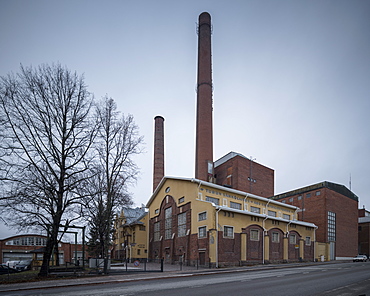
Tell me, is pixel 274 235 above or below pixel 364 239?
above

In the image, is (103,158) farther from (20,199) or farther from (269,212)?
(269,212)

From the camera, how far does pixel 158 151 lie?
2203 inches

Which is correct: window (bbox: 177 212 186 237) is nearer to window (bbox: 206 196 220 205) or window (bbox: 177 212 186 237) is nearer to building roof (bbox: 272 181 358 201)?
window (bbox: 206 196 220 205)

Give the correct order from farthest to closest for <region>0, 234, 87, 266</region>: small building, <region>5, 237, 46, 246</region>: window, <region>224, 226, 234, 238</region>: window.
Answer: <region>5, 237, 46, 246</region>: window → <region>0, 234, 87, 266</region>: small building → <region>224, 226, 234, 238</region>: window

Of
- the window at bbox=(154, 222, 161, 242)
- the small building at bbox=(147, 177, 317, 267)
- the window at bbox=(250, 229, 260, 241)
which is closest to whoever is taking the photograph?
the small building at bbox=(147, 177, 317, 267)

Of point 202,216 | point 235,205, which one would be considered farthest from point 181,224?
point 235,205

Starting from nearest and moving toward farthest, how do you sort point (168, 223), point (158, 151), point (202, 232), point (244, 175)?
point (202, 232)
point (168, 223)
point (244, 175)
point (158, 151)

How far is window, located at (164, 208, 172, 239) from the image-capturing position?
4178 cm

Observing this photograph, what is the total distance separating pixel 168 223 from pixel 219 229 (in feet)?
44.9

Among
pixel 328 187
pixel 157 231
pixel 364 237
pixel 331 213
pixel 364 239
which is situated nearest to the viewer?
pixel 157 231

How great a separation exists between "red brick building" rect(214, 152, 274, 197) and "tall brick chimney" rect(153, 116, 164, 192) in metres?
10.9

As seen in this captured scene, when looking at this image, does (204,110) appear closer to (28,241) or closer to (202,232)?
(202,232)

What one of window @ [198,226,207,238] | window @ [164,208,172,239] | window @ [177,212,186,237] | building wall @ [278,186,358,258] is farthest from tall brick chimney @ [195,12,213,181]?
building wall @ [278,186,358,258]

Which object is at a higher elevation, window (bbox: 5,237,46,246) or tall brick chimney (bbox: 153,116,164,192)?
tall brick chimney (bbox: 153,116,164,192)
